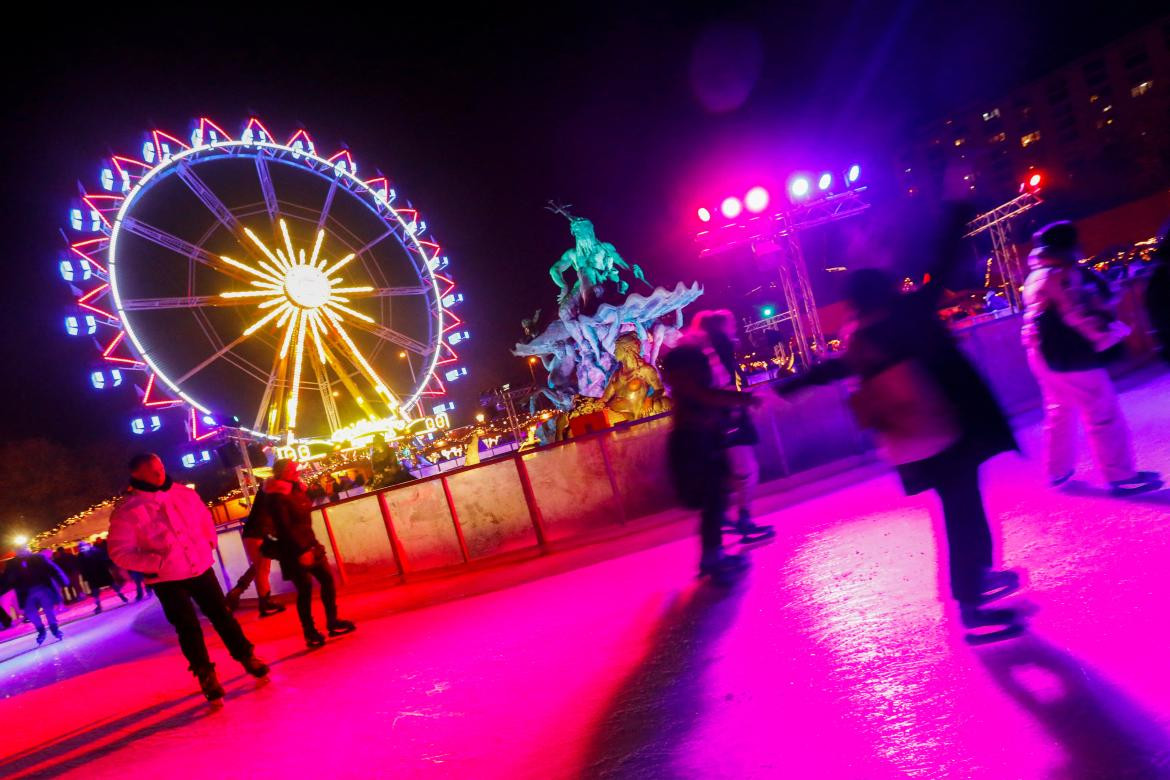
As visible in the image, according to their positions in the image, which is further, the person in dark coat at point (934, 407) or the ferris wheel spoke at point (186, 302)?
the ferris wheel spoke at point (186, 302)

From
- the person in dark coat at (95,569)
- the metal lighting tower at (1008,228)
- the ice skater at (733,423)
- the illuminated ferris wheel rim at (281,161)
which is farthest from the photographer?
the person in dark coat at (95,569)

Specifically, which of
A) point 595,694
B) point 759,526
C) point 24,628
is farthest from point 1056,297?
point 24,628

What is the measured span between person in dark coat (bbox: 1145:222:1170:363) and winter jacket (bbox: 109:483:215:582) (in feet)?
20.6

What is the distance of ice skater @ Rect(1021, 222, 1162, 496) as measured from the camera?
14.0ft

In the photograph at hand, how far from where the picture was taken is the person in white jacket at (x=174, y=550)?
5.14 meters

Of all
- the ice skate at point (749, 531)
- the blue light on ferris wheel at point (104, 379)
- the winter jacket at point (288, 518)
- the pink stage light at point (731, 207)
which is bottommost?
the ice skate at point (749, 531)

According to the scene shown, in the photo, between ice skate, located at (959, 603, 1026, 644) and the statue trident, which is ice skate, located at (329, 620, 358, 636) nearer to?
ice skate, located at (959, 603, 1026, 644)

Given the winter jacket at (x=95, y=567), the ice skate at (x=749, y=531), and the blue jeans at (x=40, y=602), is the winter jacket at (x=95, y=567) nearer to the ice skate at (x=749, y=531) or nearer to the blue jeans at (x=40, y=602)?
the blue jeans at (x=40, y=602)

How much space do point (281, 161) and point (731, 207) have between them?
15.6 meters

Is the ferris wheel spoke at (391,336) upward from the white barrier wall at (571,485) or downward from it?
upward

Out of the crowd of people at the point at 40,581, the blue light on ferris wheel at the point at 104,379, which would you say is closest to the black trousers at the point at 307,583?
the crowd of people at the point at 40,581

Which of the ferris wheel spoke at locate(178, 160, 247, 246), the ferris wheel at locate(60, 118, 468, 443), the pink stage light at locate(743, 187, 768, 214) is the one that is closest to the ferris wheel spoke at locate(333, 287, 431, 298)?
the ferris wheel at locate(60, 118, 468, 443)

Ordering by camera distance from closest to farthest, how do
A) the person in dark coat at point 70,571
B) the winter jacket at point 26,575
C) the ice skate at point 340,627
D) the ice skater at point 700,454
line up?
1. the ice skater at point 700,454
2. the ice skate at point 340,627
3. the winter jacket at point 26,575
4. the person in dark coat at point 70,571

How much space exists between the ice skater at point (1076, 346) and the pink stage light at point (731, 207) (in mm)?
8698
